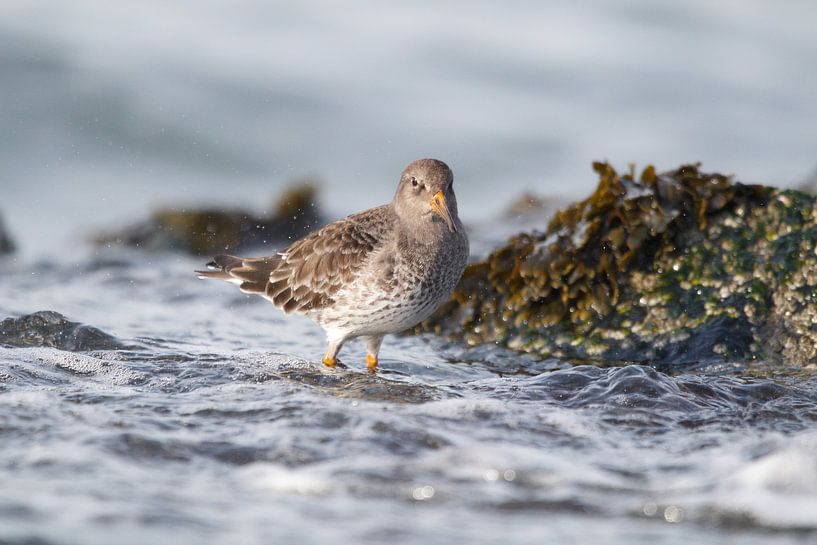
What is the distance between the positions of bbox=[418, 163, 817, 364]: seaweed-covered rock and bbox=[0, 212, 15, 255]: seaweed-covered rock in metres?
5.89

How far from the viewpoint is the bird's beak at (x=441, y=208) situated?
20.4ft

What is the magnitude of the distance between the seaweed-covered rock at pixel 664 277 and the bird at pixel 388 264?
81 centimetres

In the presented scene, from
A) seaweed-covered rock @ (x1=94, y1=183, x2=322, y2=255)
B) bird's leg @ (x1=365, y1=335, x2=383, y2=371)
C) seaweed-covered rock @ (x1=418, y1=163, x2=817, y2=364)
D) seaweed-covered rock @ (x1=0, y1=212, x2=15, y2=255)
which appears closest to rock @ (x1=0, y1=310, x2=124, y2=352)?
bird's leg @ (x1=365, y1=335, x2=383, y2=371)

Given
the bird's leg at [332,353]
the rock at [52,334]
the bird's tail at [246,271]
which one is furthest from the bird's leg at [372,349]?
the rock at [52,334]

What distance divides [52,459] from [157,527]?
35.8 inches

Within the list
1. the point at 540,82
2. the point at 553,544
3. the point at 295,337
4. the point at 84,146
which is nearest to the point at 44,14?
the point at 84,146

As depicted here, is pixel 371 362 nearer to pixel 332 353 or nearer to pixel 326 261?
pixel 332 353

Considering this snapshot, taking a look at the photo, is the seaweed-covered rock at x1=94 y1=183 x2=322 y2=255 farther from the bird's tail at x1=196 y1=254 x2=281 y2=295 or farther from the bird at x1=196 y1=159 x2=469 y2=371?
the bird at x1=196 y1=159 x2=469 y2=371

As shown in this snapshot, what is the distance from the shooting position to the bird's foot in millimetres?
6661

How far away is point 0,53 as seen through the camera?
15234 millimetres

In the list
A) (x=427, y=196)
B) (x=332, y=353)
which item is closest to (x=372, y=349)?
(x=332, y=353)

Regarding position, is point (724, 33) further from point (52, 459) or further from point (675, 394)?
point (52, 459)

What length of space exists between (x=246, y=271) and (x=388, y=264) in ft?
4.94

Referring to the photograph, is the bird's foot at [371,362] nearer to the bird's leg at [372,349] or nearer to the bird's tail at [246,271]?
the bird's leg at [372,349]
